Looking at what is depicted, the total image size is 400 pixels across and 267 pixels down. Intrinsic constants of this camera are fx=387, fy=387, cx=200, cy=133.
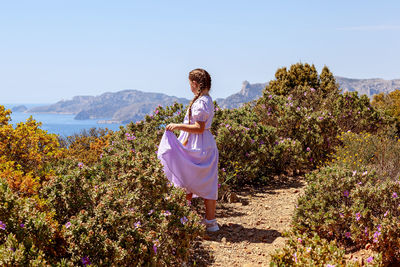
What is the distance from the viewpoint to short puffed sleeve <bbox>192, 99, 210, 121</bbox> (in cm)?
423

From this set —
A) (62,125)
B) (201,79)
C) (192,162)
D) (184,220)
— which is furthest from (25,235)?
(62,125)

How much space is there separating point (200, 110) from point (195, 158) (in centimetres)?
57

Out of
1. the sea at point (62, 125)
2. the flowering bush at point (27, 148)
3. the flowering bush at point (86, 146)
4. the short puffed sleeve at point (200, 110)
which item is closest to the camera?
the short puffed sleeve at point (200, 110)

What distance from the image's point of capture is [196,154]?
439 cm

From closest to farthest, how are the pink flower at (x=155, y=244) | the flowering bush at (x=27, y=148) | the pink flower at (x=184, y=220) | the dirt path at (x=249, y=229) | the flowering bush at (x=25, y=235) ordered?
the flowering bush at (x=25, y=235) → the pink flower at (x=155, y=244) → the pink flower at (x=184, y=220) → the dirt path at (x=249, y=229) → the flowering bush at (x=27, y=148)

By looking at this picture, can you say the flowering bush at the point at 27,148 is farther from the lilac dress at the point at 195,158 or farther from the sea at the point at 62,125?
the lilac dress at the point at 195,158

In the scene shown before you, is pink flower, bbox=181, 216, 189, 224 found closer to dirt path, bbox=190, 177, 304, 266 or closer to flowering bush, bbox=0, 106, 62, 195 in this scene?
dirt path, bbox=190, 177, 304, 266

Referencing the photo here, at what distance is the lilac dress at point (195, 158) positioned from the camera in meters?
4.27

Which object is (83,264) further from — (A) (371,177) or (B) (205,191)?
(A) (371,177)

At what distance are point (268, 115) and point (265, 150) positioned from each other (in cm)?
268

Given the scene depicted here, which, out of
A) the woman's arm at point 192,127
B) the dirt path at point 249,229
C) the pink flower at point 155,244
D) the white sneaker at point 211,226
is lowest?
the dirt path at point 249,229

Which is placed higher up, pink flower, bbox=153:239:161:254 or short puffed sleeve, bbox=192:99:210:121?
short puffed sleeve, bbox=192:99:210:121

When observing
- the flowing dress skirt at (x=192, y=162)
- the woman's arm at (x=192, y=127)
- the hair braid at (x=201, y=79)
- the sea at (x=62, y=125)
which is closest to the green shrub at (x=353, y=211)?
the flowing dress skirt at (x=192, y=162)

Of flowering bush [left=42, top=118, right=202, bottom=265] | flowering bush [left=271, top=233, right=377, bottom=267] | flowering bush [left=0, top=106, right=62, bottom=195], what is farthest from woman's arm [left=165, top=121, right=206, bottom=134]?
flowering bush [left=0, top=106, right=62, bottom=195]
